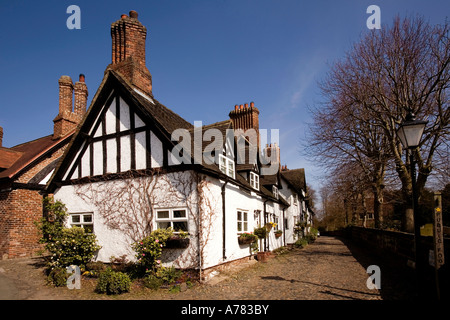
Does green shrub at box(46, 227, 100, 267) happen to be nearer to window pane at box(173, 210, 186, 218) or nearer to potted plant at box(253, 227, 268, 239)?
window pane at box(173, 210, 186, 218)

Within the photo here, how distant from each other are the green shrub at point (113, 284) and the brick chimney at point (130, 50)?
336 inches

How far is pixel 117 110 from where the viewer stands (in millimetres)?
13133

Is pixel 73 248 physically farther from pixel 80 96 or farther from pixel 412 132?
pixel 80 96

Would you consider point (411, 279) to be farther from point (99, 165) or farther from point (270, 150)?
point (270, 150)

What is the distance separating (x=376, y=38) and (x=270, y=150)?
1394 centimetres

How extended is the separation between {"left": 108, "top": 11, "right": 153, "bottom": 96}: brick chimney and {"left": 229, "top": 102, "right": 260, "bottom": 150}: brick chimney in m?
9.86

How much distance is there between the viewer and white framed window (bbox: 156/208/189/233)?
11250 millimetres

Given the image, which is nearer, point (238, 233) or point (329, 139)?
point (238, 233)

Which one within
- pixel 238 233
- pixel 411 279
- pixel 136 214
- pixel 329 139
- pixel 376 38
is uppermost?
pixel 376 38

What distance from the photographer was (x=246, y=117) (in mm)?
23125

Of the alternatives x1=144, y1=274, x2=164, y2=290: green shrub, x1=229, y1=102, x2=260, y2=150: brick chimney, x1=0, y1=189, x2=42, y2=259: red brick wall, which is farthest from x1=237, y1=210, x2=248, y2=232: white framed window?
x1=0, y1=189, x2=42, y2=259: red brick wall

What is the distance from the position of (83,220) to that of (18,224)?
5650mm

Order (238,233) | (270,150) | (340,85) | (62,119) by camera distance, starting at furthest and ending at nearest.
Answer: (270,150), (62,119), (340,85), (238,233)
